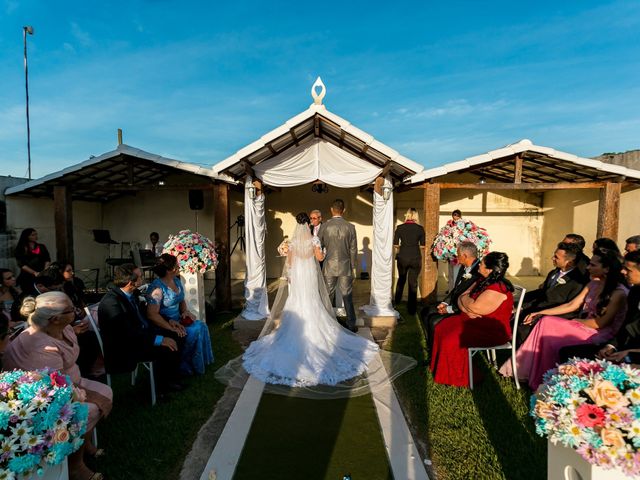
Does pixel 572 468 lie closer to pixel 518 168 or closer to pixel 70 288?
pixel 70 288

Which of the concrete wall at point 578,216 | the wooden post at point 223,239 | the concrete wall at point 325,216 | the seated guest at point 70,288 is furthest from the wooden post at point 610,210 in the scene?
the seated guest at point 70,288

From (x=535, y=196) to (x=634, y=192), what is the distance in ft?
10.3

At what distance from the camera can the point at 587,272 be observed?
4992mm

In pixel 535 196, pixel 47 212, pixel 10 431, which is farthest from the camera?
pixel 535 196

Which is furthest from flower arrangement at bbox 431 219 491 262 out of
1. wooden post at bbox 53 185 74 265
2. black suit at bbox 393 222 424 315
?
wooden post at bbox 53 185 74 265

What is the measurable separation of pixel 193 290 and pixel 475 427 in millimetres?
4888

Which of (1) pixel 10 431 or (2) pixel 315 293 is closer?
(1) pixel 10 431

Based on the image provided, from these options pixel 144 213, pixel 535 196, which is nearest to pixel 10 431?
pixel 144 213

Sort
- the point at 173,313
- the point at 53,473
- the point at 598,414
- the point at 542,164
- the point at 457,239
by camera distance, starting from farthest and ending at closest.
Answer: the point at 542,164 < the point at 457,239 < the point at 173,313 < the point at 53,473 < the point at 598,414

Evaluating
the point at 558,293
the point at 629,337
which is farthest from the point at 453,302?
the point at 629,337

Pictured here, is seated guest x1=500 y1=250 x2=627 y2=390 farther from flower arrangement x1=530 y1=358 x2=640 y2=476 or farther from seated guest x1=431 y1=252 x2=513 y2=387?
flower arrangement x1=530 y1=358 x2=640 y2=476

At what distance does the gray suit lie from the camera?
6500 millimetres

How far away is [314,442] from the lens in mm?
3408

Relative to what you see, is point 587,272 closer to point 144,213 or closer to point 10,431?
point 10,431
